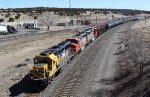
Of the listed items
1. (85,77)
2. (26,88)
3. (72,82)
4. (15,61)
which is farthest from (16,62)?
(26,88)

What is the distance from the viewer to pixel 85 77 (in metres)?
37.1

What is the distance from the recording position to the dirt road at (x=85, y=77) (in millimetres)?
31359

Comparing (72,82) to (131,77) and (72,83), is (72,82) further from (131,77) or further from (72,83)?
(131,77)

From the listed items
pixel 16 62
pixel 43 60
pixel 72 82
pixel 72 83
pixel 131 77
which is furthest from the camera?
pixel 16 62

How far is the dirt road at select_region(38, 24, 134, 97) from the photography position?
3136 cm

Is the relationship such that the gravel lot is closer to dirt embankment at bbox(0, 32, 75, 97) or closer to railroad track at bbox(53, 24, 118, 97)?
dirt embankment at bbox(0, 32, 75, 97)

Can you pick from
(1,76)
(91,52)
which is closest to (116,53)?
(91,52)

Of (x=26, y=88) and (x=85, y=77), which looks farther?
(x=85, y=77)

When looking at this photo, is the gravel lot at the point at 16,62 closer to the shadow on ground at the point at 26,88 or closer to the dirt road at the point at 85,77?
the shadow on ground at the point at 26,88

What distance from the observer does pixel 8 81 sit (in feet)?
118

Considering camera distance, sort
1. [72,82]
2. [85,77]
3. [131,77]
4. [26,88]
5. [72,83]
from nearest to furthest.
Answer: [26,88], [131,77], [72,83], [72,82], [85,77]

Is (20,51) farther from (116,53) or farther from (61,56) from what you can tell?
(61,56)

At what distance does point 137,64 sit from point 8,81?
597 inches

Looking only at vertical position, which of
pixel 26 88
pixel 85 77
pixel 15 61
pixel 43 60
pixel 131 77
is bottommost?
pixel 15 61
